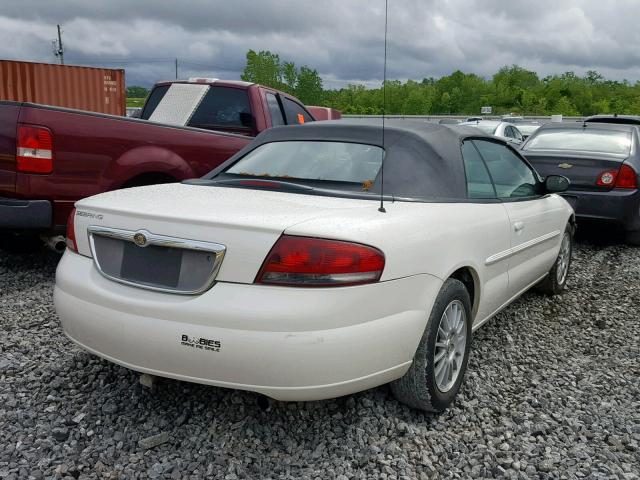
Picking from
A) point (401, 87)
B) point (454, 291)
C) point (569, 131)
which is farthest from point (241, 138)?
point (401, 87)

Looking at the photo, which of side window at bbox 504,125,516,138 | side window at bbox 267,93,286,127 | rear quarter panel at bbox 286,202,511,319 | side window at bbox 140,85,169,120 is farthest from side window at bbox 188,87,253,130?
side window at bbox 504,125,516,138

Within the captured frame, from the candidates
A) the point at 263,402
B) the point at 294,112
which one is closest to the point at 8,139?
the point at 263,402

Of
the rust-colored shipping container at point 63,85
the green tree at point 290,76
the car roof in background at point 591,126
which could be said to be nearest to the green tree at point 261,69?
the green tree at point 290,76

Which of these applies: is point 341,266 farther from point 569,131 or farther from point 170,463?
point 569,131

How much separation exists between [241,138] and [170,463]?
4063mm

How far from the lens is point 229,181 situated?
3.35 m

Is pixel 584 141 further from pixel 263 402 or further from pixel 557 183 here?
pixel 263 402

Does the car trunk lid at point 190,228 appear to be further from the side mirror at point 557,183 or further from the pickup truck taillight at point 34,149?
the side mirror at point 557,183

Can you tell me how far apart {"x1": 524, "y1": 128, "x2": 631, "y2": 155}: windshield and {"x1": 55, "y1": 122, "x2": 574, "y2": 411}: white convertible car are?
4841 mm

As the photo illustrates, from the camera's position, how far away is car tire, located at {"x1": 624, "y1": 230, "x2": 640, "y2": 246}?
290 inches

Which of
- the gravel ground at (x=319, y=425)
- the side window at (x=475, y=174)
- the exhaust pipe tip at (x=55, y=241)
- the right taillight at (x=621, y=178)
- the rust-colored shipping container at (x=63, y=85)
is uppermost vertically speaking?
the rust-colored shipping container at (x=63, y=85)

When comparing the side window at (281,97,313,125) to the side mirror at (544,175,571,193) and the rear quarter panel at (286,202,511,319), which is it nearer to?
the side mirror at (544,175,571,193)

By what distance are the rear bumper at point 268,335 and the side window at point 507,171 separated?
1611mm

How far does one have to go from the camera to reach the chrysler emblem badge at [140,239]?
2561mm
